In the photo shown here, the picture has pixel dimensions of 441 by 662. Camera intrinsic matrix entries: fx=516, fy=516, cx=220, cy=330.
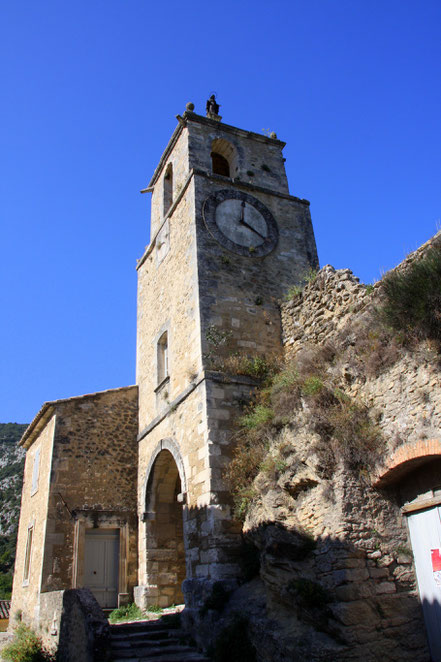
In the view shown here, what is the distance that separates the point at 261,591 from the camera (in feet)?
22.7

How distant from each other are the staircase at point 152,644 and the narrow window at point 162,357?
486 cm

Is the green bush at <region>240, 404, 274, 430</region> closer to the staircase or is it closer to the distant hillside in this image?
the staircase

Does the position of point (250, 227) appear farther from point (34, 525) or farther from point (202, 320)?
point (34, 525)

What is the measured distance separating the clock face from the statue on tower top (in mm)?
3549

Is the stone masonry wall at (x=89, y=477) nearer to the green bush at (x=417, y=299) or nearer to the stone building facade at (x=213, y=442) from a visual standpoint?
the stone building facade at (x=213, y=442)

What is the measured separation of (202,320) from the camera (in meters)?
10.0

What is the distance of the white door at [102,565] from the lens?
34.7 feet

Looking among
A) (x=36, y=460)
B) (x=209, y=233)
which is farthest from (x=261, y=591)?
(x=36, y=460)

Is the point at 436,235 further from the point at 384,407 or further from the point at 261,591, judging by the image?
the point at 261,591

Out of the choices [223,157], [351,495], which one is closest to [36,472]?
[351,495]

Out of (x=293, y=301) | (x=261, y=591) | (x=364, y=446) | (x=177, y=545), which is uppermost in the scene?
(x=293, y=301)

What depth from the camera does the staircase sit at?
22.9ft

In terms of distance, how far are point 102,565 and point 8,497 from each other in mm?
27849

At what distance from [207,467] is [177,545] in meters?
3.32
